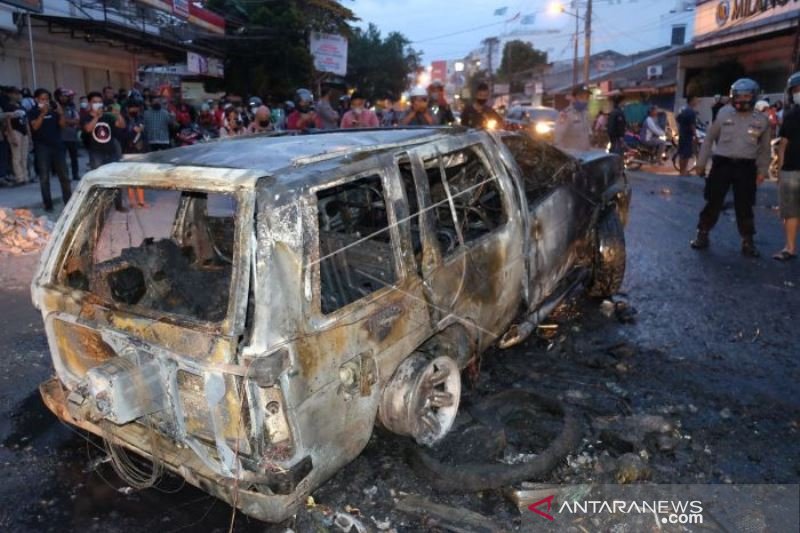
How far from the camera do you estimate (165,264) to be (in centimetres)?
357

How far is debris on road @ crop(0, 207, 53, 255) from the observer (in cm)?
743

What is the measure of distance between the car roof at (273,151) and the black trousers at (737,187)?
498cm

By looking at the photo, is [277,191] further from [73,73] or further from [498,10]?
[498,10]

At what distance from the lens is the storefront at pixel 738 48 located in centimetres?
1820

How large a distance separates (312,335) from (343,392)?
0.34 m

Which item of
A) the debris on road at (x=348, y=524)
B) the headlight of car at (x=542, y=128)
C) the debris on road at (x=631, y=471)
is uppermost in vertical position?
the headlight of car at (x=542, y=128)

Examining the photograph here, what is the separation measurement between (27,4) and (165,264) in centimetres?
1205

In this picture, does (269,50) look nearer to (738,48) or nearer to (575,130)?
(575,130)

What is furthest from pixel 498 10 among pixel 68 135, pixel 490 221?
pixel 490 221

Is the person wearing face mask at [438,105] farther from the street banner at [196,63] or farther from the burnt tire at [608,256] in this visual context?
the street banner at [196,63]

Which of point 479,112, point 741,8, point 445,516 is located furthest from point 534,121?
point 445,516

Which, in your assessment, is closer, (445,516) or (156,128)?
(445,516)

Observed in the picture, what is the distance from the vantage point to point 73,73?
1719cm

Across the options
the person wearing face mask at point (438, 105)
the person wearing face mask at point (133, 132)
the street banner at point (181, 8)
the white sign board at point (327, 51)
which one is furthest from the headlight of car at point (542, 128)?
the person wearing face mask at point (133, 132)
